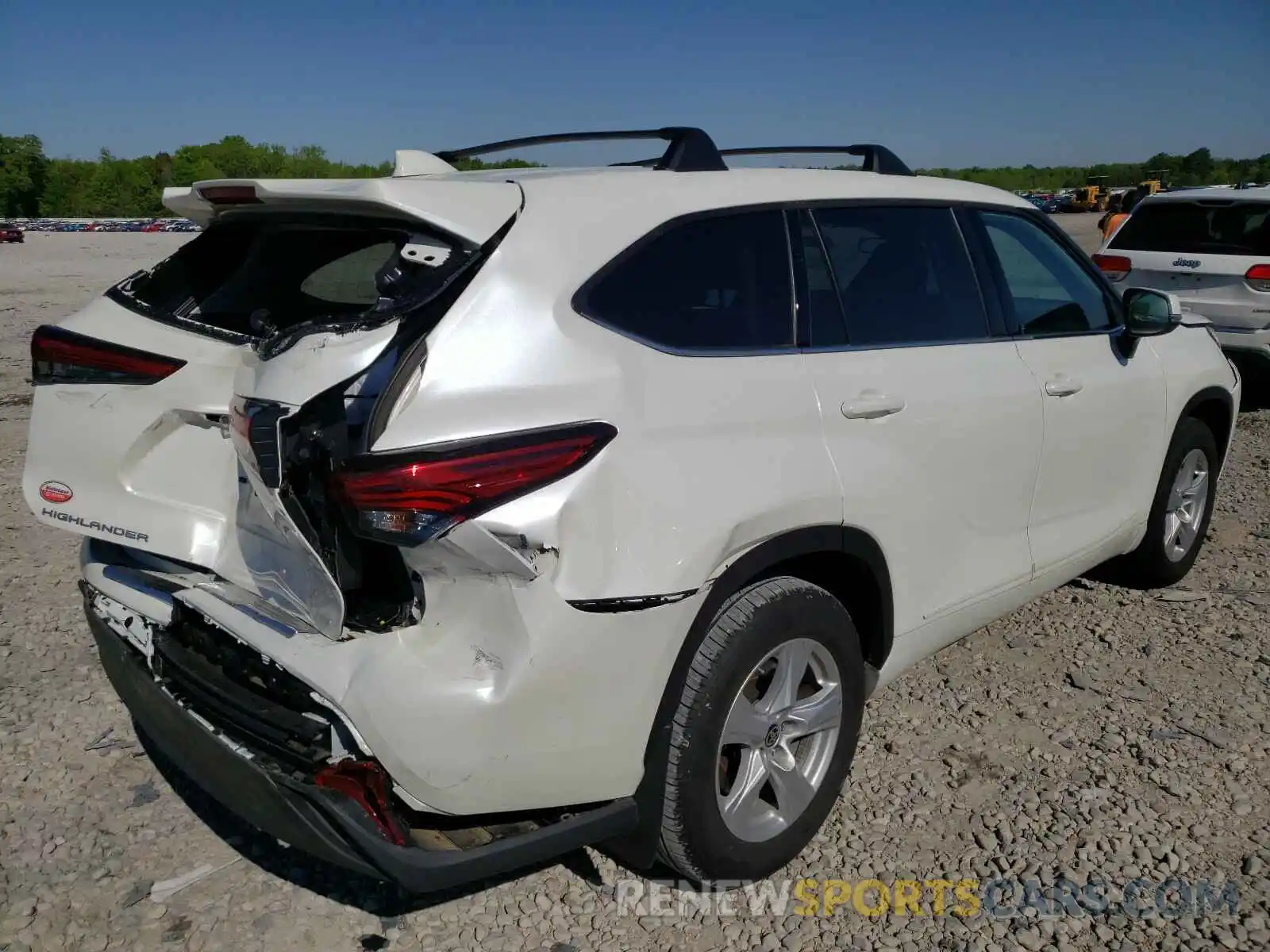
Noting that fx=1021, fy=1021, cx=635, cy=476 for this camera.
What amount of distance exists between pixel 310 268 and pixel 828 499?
158 cm

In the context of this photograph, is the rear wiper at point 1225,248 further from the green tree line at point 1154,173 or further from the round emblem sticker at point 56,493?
the green tree line at point 1154,173

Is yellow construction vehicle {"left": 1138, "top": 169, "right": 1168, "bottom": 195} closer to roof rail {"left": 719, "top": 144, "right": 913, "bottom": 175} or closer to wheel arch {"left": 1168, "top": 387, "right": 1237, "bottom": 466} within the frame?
wheel arch {"left": 1168, "top": 387, "right": 1237, "bottom": 466}

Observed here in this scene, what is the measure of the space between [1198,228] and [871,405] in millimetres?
7398

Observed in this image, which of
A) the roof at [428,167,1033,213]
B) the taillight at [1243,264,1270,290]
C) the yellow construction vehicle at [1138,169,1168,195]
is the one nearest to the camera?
the roof at [428,167,1033,213]

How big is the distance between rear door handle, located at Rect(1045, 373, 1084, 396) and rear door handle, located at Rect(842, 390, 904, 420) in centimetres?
88

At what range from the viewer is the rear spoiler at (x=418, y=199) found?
2172mm

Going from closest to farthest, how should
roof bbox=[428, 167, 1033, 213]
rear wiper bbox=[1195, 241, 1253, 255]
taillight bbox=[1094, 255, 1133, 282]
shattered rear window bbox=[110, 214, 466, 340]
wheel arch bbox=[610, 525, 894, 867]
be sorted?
wheel arch bbox=[610, 525, 894, 867] → roof bbox=[428, 167, 1033, 213] → shattered rear window bbox=[110, 214, 466, 340] → rear wiper bbox=[1195, 241, 1253, 255] → taillight bbox=[1094, 255, 1133, 282]

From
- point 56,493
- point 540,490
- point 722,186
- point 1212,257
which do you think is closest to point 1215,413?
point 722,186

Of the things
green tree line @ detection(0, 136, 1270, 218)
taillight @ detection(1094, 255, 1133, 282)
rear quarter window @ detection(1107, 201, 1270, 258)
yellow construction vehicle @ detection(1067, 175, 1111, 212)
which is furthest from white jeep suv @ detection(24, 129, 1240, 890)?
green tree line @ detection(0, 136, 1270, 218)

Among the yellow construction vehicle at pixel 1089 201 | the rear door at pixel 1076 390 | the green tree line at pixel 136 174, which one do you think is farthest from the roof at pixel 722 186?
the green tree line at pixel 136 174

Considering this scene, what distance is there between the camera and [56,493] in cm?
274

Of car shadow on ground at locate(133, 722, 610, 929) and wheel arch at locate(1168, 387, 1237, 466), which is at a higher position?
wheel arch at locate(1168, 387, 1237, 466)

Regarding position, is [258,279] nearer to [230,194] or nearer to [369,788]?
[230,194]

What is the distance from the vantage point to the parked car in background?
812cm
